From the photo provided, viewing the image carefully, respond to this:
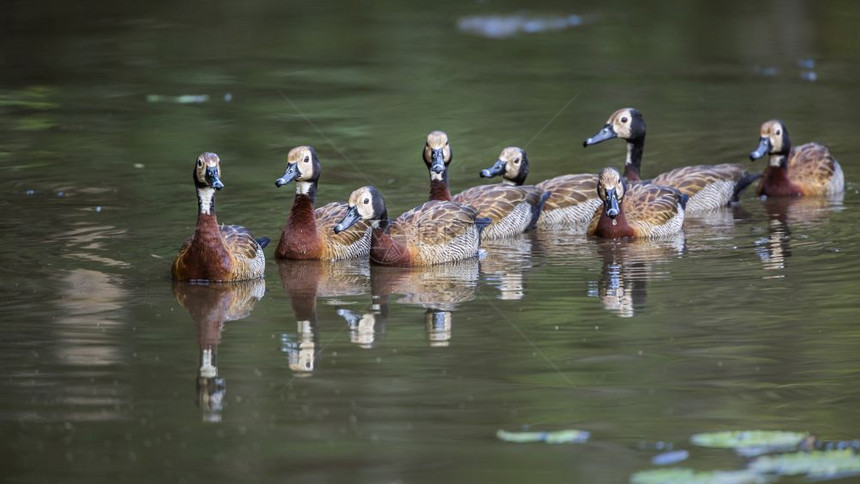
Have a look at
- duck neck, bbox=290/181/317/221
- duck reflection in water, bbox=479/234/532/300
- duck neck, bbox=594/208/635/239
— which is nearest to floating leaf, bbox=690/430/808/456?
duck reflection in water, bbox=479/234/532/300

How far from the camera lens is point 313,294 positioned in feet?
42.6

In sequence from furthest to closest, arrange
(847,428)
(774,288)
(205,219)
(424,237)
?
(424,237) < (205,219) < (774,288) < (847,428)

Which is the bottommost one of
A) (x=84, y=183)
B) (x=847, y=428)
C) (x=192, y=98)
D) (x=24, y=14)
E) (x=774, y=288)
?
(x=847, y=428)

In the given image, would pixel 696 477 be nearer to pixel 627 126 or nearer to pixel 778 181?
pixel 627 126

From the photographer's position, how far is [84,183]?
59.3 ft

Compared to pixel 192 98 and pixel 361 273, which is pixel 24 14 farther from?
pixel 361 273

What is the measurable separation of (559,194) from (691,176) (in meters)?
1.48

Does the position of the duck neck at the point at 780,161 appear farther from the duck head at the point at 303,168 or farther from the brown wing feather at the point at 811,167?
the duck head at the point at 303,168

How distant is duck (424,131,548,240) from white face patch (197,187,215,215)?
3.19 meters

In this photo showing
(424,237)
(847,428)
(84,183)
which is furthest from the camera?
(84,183)

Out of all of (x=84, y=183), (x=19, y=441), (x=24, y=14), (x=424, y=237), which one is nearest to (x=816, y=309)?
(x=424, y=237)

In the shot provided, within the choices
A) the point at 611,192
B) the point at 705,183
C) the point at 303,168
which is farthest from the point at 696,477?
the point at 705,183

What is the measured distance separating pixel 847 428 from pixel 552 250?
6520mm

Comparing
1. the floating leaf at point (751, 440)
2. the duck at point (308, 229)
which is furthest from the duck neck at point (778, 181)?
the floating leaf at point (751, 440)
